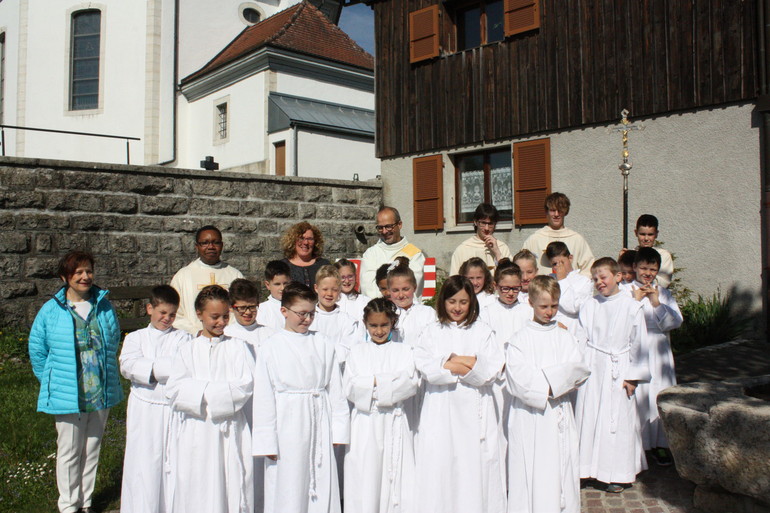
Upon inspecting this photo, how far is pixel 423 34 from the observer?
43.1 ft

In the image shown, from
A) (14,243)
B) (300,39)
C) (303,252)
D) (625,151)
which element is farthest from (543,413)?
(300,39)

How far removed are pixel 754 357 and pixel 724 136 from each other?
134 inches

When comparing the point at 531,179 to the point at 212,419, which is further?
the point at 531,179

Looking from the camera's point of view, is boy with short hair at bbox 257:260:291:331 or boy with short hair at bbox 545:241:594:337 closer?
boy with short hair at bbox 257:260:291:331

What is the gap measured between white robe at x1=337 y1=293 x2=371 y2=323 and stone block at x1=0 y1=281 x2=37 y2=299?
18.4 ft

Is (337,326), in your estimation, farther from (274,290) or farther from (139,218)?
(139,218)

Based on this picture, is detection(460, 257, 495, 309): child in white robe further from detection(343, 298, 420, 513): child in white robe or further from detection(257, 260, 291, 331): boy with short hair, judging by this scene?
detection(257, 260, 291, 331): boy with short hair

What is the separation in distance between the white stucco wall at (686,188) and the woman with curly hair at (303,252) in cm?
644

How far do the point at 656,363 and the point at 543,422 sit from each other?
1769 millimetres

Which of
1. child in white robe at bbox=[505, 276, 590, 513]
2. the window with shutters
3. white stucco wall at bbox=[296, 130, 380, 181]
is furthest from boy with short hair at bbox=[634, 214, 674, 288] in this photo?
white stucco wall at bbox=[296, 130, 380, 181]

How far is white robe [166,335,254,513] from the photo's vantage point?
4016 millimetres

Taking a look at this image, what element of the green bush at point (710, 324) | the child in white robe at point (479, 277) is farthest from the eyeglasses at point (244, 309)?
the green bush at point (710, 324)

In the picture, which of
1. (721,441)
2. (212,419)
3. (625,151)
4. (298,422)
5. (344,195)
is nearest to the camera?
(721,441)

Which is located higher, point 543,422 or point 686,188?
point 686,188
